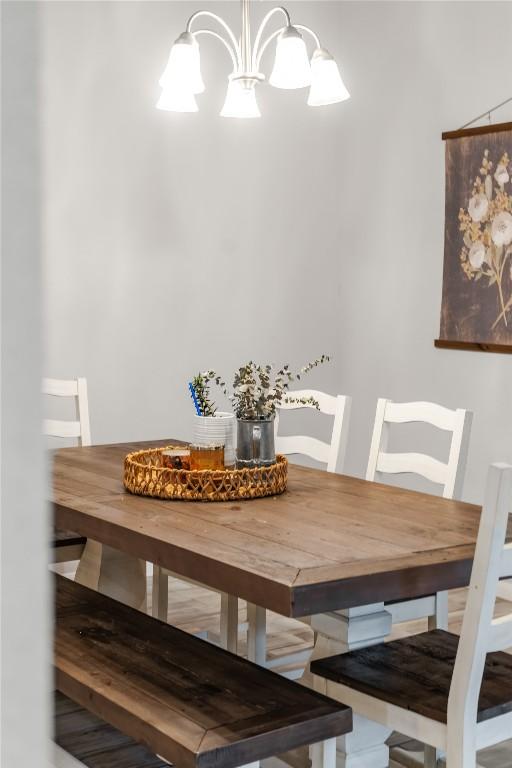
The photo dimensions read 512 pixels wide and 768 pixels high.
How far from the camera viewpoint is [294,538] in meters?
1.94

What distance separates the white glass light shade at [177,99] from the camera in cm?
255

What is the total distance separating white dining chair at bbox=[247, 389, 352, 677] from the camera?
2.86 meters

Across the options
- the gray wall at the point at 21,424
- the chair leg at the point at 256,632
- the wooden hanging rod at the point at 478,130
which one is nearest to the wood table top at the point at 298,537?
the chair leg at the point at 256,632

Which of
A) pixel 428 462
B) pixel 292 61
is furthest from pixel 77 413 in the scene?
pixel 292 61

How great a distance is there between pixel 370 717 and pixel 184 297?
2.81 meters

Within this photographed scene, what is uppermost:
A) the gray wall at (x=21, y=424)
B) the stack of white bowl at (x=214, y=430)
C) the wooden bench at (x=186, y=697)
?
the gray wall at (x=21, y=424)

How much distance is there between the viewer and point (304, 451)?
3.09 metres

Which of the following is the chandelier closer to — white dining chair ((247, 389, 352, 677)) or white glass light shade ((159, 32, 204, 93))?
white glass light shade ((159, 32, 204, 93))

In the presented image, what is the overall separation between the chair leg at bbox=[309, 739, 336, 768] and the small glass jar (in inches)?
32.7

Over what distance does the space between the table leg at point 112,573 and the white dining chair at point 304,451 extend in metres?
0.35

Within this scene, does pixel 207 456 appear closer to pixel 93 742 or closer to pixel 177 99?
pixel 93 742

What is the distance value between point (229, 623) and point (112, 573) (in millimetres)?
390

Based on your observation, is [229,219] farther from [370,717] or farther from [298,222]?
[370,717]

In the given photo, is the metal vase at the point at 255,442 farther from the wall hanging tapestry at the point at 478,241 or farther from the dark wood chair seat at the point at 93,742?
the wall hanging tapestry at the point at 478,241
